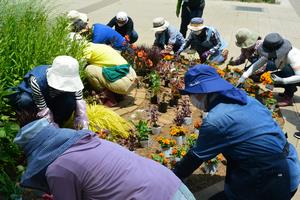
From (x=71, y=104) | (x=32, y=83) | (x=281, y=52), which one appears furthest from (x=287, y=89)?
(x=32, y=83)

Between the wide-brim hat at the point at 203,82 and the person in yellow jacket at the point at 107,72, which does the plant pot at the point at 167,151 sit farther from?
the wide-brim hat at the point at 203,82

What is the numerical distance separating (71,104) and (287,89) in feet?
11.0

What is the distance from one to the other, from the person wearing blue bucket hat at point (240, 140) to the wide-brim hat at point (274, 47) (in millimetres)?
2432

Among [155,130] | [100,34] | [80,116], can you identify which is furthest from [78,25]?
[80,116]

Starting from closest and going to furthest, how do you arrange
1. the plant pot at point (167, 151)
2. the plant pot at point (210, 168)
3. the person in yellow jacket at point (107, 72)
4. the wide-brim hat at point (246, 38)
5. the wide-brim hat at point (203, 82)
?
the wide-brim hat at point (203, 82)
the plant pot at point (210, 168)
the plant pot at point (167, 151)
the person in yellow jacket at point (107, 72)
the wide-brim hat at point (246, 38)

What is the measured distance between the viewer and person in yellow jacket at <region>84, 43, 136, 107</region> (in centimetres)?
506

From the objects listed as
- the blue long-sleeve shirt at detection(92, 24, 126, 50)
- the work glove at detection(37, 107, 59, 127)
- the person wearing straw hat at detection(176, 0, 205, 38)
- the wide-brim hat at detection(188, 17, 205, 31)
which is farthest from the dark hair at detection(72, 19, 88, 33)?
the person wearing straw hat at detection(176, 0, 205, 38)

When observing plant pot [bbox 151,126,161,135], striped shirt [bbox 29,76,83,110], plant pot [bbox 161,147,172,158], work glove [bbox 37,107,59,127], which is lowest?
plant pot [bbox 151,126,161,135]

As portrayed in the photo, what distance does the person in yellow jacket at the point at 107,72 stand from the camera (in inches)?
199

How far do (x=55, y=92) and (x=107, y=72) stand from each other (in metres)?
1.29

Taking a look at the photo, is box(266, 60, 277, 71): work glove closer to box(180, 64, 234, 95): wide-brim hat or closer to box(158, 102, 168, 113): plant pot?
box(158, 102, 168, 113): plant pot

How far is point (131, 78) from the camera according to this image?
5176mm

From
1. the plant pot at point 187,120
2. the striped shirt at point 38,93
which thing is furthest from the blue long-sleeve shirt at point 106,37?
the striped shirt at point 38,93

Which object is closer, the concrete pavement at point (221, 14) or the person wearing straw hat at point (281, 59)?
the person wearing straw hat at point (281, 59)
